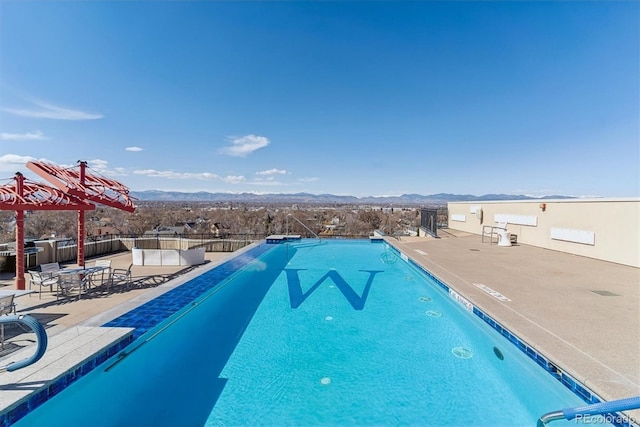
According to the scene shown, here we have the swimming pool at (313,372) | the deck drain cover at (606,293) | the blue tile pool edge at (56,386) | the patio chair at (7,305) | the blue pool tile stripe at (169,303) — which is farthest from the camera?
the deck drain cover at (606,293)

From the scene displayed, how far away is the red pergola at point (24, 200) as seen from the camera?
5447 mm

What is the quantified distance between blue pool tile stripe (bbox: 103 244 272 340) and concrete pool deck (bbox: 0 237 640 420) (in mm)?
188

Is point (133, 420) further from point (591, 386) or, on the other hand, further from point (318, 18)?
point (318, 18)

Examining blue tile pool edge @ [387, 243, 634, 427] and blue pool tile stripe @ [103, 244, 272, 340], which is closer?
blue tile pool edge @ [387, 243, 634, 427]

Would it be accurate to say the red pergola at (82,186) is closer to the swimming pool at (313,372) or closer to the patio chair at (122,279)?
the patio chair at (122,279)

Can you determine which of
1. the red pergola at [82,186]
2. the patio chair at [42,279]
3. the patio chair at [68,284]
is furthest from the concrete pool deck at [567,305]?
the red pergola at [82,186]

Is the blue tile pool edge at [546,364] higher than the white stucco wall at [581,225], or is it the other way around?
the white stucco wall at [581,225]

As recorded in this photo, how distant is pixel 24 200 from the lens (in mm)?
5750

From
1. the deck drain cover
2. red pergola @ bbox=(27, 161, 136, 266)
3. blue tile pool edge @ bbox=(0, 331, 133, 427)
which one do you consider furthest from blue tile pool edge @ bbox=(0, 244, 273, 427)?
the deck drain cover

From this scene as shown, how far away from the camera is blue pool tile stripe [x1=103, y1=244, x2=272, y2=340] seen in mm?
3164

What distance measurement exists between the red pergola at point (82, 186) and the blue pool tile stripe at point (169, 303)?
3.46 metres

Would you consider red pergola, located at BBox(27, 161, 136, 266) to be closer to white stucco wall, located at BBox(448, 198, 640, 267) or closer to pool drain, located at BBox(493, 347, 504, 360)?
pool drain, located at BBox(493, 347, 504, 360)

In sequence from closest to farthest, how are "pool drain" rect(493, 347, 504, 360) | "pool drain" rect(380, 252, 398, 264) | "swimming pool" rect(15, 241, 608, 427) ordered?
"swimming pool" rect(15, 241, 608, 427)
"pool drain" rect(493, 347, 504, 360)
"pool drain" rect(380, 252, 398, 264)

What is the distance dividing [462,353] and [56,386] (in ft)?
13.1
